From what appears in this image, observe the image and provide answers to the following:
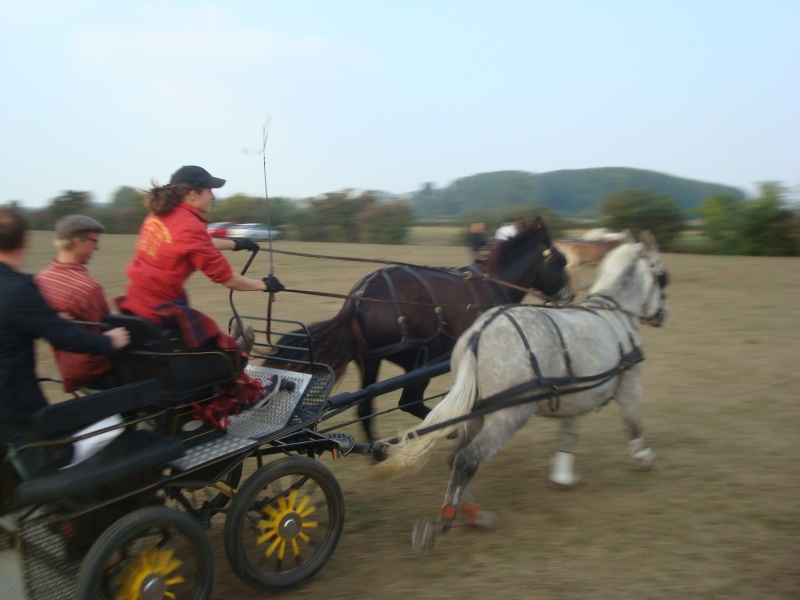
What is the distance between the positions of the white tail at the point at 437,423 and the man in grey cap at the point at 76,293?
1.68 m

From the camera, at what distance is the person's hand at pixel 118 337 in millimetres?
2959

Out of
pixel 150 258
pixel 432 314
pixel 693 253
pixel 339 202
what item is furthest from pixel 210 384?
pixel 339 202

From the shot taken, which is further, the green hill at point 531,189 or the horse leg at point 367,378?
the green hill at point 531,189

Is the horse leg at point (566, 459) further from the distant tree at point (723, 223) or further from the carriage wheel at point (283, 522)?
the distant tree at point (723, 223)

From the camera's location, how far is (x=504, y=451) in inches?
228

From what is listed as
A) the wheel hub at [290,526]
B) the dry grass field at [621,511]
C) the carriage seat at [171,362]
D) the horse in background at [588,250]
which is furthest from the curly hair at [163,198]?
the horse in background at [588,250]

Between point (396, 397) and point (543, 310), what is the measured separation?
3.13 meters

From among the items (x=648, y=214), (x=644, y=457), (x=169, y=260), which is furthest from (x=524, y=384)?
(x=648, y=214)

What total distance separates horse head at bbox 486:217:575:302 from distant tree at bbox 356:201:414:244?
84.7 ft

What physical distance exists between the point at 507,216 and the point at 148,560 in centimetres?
2693

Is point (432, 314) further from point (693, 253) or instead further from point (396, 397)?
point (693, 253)

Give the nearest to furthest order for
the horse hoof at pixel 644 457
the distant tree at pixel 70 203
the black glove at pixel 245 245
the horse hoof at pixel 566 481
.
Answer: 1. the black glove at pixel 245 245
2. the horse hoof at pixel 566 481
3. the horse hoof at pixel 644 457
4. the distant tree at pixel 70 203

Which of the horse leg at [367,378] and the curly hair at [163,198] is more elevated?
the curly hair at [163,198]

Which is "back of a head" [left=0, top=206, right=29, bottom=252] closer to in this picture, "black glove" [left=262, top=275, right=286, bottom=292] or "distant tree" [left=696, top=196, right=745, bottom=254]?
"black glove" [left=262, top=275, right=286, bottom=292]
